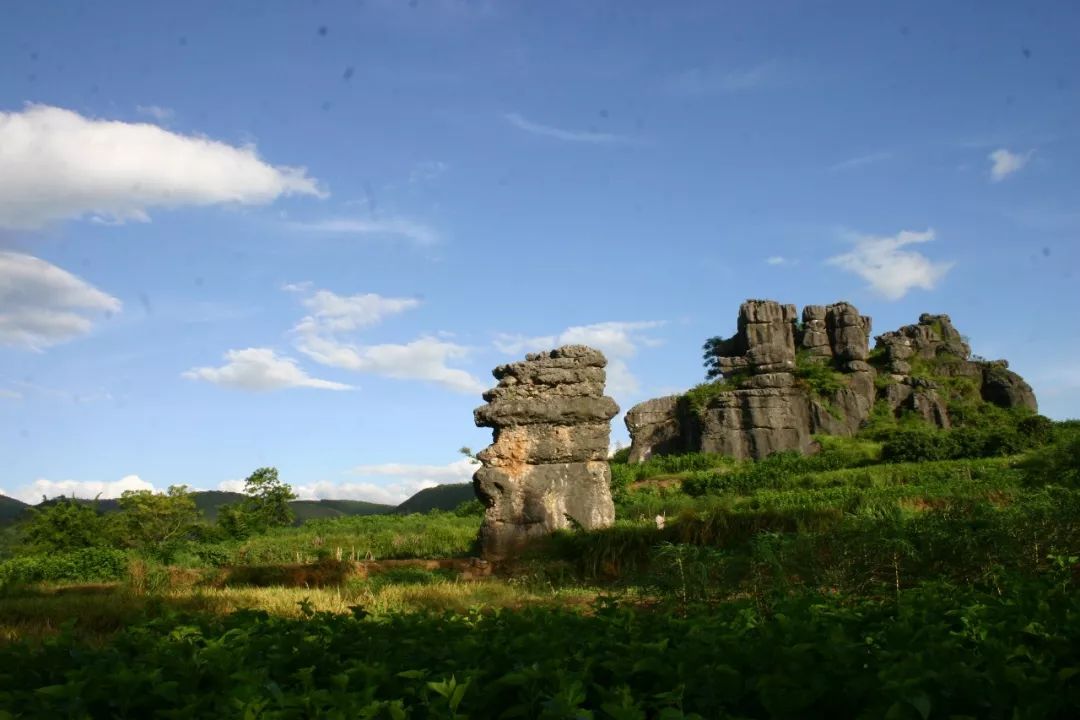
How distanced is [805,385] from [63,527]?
38.2 metres

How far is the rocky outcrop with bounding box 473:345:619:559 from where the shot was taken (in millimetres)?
16938

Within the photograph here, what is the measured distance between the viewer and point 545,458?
17.2 meters

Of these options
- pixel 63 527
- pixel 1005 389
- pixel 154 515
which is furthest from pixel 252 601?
pixel 1005 389

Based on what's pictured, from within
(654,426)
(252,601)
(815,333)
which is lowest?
(252,601)

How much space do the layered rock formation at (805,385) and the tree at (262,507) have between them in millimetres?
21756

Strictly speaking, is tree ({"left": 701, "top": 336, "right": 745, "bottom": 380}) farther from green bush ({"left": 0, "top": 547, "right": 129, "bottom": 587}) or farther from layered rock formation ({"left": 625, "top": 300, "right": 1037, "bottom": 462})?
green bush ({"left": 0, "top": 547, "right": 129, "bottom": 587})

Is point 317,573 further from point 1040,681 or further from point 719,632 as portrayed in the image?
point 1040,681

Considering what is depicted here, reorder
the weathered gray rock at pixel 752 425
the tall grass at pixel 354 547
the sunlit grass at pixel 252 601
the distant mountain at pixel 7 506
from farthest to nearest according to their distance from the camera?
the distant mountain at pixel 7 506
the weathered gray rock at pixel 752 425
the tall grass at pixel 354 547
the sunlit grass at pixel 252 601

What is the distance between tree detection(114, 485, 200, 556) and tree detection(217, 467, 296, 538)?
136 cm

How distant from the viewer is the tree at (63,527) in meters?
31.5

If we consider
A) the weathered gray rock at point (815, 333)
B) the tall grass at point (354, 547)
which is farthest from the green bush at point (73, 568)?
the weathered gray rock at point (815, 333)

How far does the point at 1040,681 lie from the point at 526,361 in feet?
50.2

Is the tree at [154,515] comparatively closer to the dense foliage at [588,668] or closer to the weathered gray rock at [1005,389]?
the dense foliage at [588,668]

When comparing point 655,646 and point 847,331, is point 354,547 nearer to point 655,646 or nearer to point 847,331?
point 655,646
